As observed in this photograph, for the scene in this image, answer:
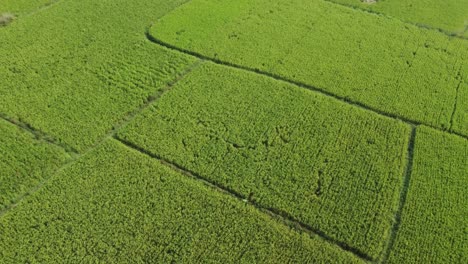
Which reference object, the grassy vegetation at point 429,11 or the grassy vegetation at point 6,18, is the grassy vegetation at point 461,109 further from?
the grassy vegetation at point 6,18

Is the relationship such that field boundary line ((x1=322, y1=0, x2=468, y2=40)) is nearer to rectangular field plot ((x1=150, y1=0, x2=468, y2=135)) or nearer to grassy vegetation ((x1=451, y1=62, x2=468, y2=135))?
rectangular field plot ((x1=150, y1=0, x2=468, y2=135))

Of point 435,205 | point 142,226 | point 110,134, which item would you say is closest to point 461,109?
point 435,205

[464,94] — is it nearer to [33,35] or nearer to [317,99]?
[317,99]

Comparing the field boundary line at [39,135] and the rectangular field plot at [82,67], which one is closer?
the field boundary line at [39,135]

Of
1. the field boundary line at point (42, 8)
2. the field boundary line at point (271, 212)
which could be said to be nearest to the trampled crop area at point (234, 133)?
the field boundary line at point (271, 212)

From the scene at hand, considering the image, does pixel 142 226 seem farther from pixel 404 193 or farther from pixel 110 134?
pixel 404 193

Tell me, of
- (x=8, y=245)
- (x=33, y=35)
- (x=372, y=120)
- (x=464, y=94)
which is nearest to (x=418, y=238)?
(x=372, y=120)
